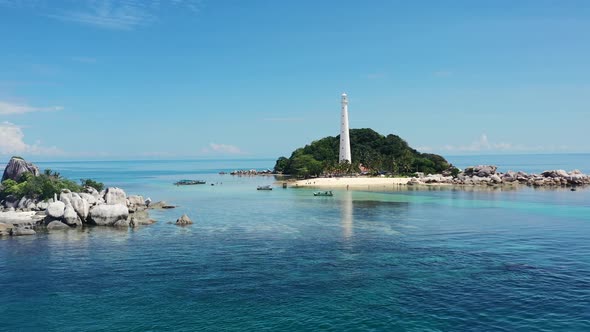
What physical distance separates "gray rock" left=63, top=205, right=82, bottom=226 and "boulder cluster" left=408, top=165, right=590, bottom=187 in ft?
361

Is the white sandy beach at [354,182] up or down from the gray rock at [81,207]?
up

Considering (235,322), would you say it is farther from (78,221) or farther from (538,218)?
(538,218)

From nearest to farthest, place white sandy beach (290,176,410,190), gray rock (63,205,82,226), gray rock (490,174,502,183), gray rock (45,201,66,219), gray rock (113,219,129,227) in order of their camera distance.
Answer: gray rock (63,205,82,226), gray rock (45,201,66,219), gray rock (113,219,129,227), gray rock (490,174,502,183), white sandy beach (290,176,410,190)

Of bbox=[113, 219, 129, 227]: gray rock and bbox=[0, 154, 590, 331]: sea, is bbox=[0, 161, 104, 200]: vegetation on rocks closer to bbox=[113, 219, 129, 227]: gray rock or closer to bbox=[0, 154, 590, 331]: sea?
bbox=[113, 219, 129, 227]: gray rock

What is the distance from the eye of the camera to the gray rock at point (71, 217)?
66000mm

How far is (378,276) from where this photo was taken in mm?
38969

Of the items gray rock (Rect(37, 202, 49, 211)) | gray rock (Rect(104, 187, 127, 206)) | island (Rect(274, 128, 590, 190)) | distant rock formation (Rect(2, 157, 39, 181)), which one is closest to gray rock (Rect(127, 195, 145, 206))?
gray rock (Rect(104, 187, 127, 206))

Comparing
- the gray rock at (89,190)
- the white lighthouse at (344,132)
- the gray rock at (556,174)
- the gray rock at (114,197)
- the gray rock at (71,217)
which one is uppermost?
the white lighthouse at (344,132)

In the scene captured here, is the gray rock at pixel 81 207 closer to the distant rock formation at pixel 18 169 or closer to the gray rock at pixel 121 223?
the gray rock at pixel 121 223

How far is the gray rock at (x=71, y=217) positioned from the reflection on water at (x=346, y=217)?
3928 centimetres

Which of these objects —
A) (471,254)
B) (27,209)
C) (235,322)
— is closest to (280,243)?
(471,254)

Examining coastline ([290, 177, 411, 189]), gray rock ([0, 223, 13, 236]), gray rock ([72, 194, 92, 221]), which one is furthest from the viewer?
coastline ([290, 177, 411, 189])

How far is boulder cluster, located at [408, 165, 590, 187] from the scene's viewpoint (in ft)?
470

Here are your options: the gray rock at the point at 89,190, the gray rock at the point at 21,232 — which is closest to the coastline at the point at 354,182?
the gray rock at the point at 89,190
